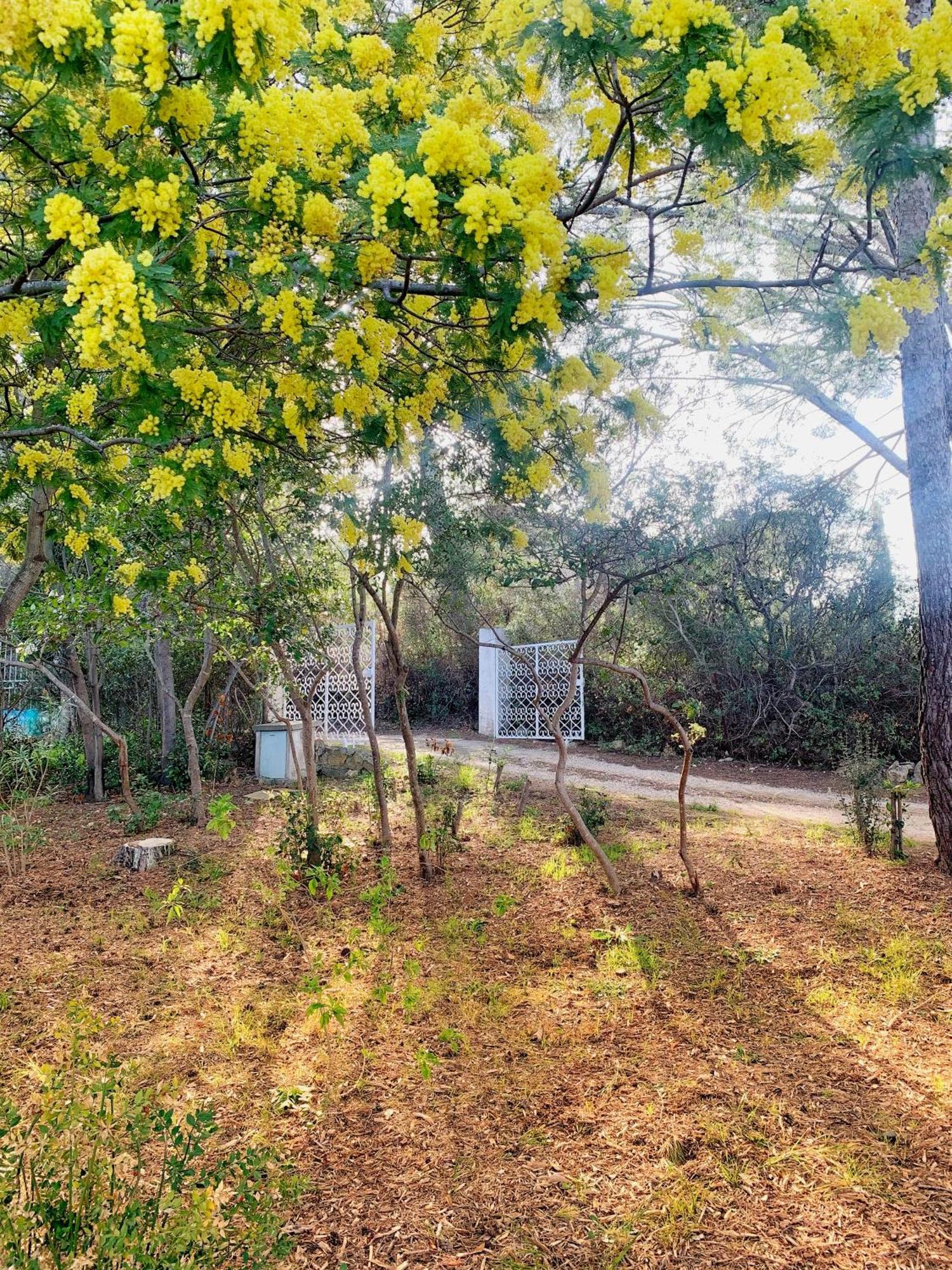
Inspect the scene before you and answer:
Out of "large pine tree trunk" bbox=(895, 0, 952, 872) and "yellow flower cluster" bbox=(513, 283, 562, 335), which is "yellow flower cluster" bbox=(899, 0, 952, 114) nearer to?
"yellow flower cluster" bbox=(513, 283, 562, 335)

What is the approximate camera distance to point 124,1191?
6.42 feet

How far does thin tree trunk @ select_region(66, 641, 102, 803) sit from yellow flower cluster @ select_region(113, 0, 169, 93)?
6281mm

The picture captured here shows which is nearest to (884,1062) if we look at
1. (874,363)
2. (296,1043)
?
(296,1043)

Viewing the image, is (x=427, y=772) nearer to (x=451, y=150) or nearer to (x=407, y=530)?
(x=407, y=530)

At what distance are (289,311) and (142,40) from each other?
0.77 metres

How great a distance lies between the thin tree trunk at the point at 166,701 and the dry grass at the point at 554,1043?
301 centimetres

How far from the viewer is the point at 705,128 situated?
1.72m

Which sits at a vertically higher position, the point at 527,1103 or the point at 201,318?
the point at 201,318

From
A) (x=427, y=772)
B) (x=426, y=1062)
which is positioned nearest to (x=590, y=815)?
(x=427, y=772)

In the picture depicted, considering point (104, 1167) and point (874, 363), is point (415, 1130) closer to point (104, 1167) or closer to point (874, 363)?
point (104, 1167)

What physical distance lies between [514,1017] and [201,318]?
2.77m

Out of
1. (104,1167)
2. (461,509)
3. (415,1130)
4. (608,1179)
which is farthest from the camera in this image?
(461,509)

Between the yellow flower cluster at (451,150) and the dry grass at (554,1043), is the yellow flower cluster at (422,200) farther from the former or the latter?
the dry grass at (554,1043)

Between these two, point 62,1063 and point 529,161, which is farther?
point 62,1063
